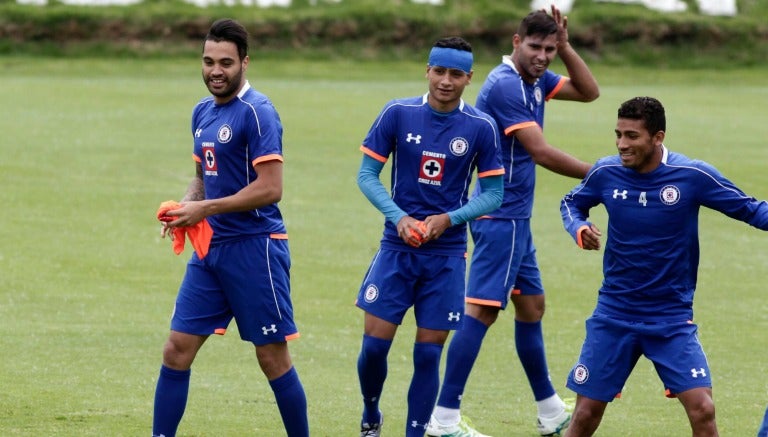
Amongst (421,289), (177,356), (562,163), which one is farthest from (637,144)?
(177,356)

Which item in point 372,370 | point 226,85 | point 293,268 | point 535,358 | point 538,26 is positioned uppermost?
point 538,26

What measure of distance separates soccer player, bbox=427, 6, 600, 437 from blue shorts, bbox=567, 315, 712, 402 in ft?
5.28

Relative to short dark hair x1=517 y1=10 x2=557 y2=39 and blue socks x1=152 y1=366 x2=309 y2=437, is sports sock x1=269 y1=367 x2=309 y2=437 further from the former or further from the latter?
short dark hair x1=517 y1=10 x2=557 y2=39

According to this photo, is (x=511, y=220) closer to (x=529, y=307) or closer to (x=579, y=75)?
(x=529, y=307)

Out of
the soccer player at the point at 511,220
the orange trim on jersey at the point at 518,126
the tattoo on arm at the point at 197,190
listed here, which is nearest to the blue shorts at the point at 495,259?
the soccer player at the point at 511,220

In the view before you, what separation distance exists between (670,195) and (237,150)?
2.41 m

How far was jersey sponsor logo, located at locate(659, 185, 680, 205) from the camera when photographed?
7.77 m

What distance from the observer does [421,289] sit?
866 cm

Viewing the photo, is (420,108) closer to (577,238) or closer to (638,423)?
(577,238)

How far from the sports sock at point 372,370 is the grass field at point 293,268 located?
1.70 ft

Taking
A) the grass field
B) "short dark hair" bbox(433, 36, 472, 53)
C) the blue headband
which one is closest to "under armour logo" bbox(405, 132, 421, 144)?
the blue headband

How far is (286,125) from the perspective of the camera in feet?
90.0

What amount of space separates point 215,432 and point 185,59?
2957 cm

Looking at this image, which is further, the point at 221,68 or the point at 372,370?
the point at 372,370
